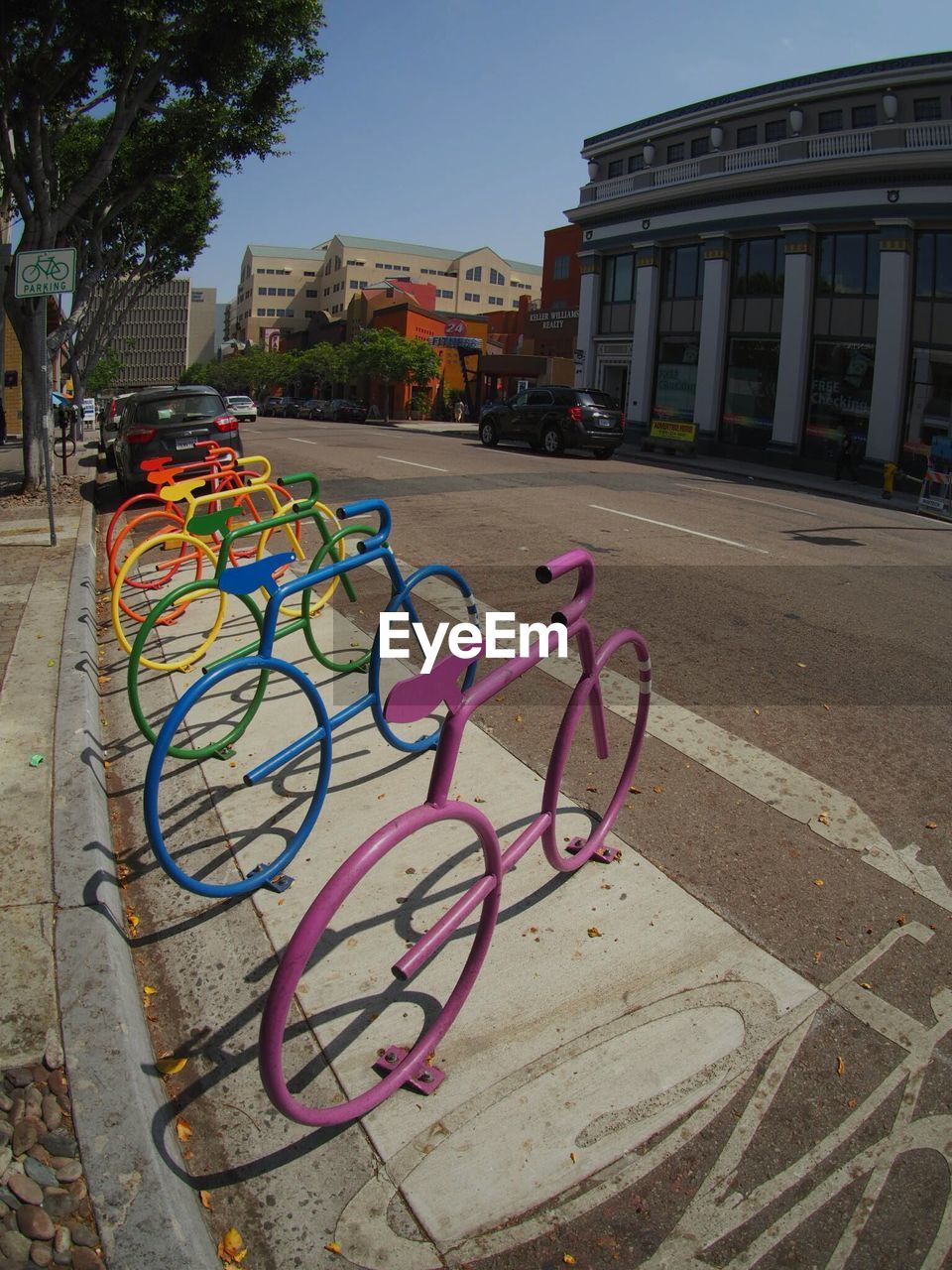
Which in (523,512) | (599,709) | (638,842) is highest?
(523,512)

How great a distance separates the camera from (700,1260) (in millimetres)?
2402

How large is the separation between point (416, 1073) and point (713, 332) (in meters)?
33.5

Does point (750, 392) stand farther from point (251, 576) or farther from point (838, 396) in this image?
point (251, 576)

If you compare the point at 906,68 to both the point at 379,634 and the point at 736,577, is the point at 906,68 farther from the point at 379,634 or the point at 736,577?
the point at 379,634

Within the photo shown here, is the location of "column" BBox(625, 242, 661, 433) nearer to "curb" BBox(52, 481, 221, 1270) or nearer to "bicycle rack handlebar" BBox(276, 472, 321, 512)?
"bicycle rack handlebar" BBox(276, 472, 321, 512)

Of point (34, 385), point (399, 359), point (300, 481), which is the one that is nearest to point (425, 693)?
point (300, 481)

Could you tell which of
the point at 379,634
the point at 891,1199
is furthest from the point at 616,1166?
the point at 379,634

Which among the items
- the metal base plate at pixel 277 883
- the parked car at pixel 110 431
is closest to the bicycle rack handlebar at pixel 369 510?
the metal base plate at pixel 277 883

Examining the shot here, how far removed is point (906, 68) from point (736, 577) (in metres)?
28.2

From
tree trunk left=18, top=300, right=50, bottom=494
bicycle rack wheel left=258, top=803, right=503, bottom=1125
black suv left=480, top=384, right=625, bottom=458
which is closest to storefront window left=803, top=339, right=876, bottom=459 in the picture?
black suv left=480, top=384, right=625, bottom=458

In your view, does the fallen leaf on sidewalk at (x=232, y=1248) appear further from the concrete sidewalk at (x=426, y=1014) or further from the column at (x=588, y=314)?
the column at (x=588, y=314)

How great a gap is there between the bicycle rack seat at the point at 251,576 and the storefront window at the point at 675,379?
31664 mm

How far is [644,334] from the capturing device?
118ft

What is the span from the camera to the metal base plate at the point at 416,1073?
9.52 feet
